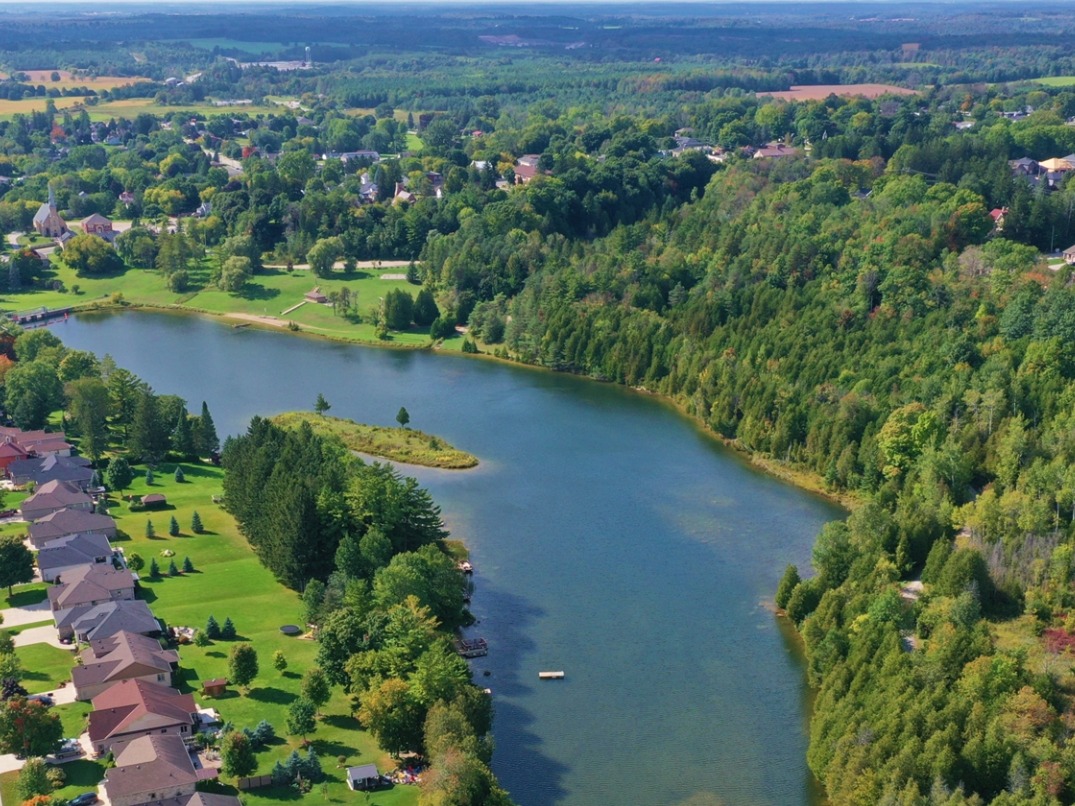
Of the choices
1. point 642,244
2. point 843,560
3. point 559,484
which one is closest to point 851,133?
point 642,244

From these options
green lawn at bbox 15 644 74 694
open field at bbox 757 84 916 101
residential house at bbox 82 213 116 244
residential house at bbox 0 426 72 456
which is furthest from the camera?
open field at bbox 757 84 916 101

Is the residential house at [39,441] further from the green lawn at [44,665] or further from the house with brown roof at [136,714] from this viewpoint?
the house with brown roof at [136,714]

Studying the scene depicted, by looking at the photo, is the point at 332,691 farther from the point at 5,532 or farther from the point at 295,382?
the point at 295,382

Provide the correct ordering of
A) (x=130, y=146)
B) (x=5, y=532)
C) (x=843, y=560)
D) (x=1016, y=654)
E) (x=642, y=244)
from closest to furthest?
(x=1016, y=654), (x=843, y=560), (x=5, y=532), (x=642, y=244), (x=130, y=146)

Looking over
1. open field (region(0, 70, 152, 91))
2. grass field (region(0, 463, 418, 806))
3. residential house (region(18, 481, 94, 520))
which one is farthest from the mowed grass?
A: open field (region(0, 70, 152, 91))

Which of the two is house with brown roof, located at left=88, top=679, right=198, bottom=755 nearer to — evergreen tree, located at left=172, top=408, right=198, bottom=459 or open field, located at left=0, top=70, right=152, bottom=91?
evergreen tree, located at left=172, top=408, right=198, bottom=459
